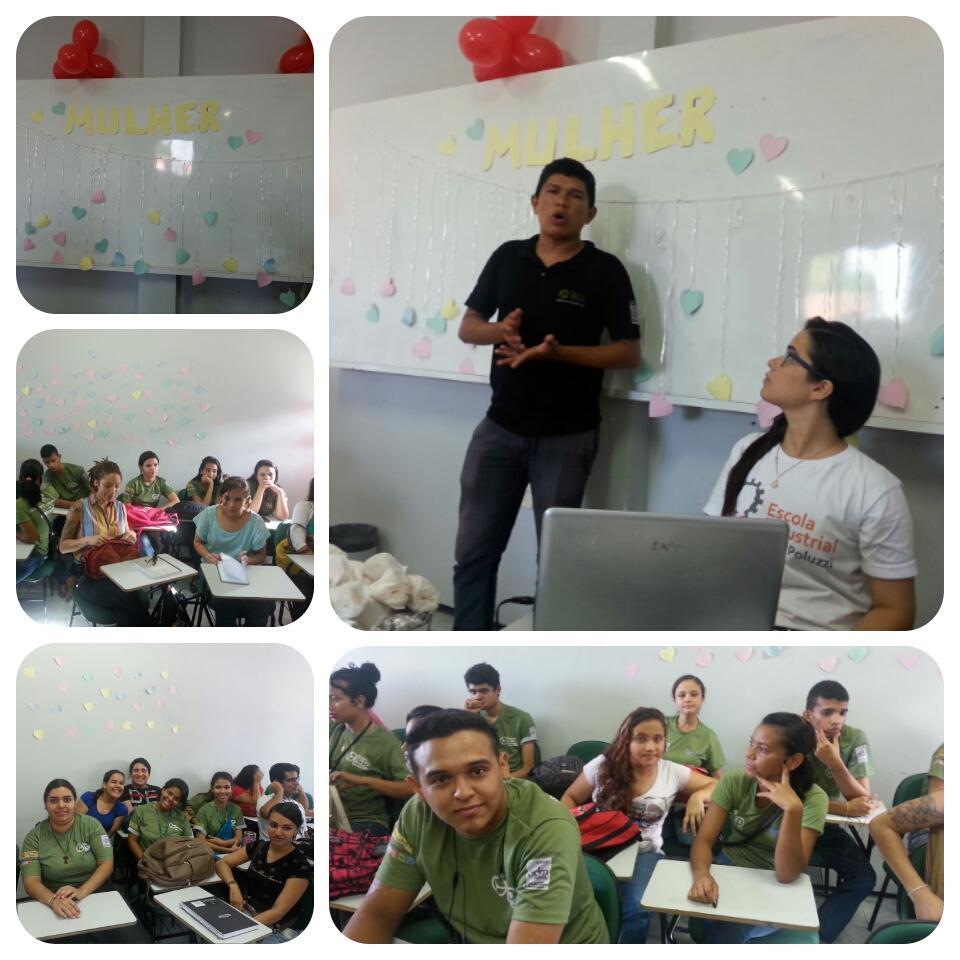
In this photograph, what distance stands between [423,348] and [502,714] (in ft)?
2.46

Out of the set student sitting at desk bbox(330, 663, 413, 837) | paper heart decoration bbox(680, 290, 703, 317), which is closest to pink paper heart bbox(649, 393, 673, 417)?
paper heart decoration bbox(680, 290, 703, 317)

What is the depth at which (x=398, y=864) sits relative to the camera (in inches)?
44.8

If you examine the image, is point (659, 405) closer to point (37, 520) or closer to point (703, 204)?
point (703, 204)

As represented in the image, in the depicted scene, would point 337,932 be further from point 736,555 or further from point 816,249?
point 816,249

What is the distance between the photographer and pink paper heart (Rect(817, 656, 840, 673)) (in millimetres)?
1142

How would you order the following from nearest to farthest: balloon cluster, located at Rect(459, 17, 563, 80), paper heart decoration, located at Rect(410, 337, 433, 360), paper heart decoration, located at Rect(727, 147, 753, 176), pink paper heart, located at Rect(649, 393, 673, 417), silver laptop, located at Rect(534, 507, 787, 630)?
silver laptop, located at Rect(534, 507, 787, 630) < balloon cluster, located at Rect(459, 17, 563, 80) < paper heart decoration, located at Rect(727, 147, 753, 176) < pink paper heart, located at Rect(649, 393, 673, 417) < paper heart decoration, located at Rect(410, 337, 433, 360)

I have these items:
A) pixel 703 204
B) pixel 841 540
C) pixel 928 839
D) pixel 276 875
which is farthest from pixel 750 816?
pixel 703 204

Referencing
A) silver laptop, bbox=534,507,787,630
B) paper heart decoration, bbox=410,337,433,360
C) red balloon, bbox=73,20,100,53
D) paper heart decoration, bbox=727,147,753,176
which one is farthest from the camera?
paper heart decoration, bbox=410,337,433,360

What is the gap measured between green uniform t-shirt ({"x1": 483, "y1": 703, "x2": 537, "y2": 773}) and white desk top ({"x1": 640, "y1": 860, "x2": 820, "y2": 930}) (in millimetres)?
221

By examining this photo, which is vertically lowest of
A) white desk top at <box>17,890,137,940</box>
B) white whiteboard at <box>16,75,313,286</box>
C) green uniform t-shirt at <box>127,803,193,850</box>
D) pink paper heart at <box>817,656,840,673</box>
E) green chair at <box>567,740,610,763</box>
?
white desk top at <box>17,890,137,940</box>

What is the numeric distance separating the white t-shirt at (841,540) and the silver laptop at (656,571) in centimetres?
24

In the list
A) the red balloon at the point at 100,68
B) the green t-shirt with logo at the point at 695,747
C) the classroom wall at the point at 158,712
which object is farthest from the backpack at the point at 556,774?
the red balloon at the point at 100,68

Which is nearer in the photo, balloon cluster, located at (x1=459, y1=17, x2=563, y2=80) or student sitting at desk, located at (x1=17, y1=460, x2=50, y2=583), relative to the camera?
student sitting at desk, located at (x1=17, y1=460, x2=50, y2=583)

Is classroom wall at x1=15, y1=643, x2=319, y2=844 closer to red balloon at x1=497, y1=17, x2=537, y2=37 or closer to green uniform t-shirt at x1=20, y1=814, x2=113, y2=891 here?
Answer: green uniform t-shirt at x1=20, y1=814, x2=113, y2=891
